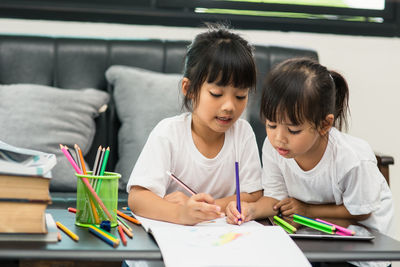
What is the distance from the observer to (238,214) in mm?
1118

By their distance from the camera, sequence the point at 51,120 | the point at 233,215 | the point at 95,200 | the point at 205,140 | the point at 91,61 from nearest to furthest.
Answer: the point at 95,200, the point at 233,215, the point at 205,140, the point at 51,120, the point at 91,61

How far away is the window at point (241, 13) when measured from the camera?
2238 mm

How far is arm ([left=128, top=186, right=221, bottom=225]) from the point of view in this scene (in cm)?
108

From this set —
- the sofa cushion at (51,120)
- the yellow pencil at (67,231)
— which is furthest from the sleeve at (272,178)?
the sofa cushion at (51,120)

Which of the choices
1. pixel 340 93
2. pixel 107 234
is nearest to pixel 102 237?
pixel 107 234

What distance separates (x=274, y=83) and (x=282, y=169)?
0.90ft

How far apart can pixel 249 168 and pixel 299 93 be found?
0.98ft

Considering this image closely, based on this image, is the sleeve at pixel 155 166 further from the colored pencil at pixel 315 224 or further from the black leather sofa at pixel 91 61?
the black leather sofa at pixel 91 61

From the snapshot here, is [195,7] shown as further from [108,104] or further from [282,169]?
[282,169]

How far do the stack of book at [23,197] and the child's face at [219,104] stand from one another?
536 millimetres

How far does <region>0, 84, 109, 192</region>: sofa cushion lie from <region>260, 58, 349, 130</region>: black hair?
0.85 m

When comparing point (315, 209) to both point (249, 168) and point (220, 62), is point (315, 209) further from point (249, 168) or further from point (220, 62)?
point (220, 62)

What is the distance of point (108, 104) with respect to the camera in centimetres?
205

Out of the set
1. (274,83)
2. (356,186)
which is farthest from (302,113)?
(356,186)
